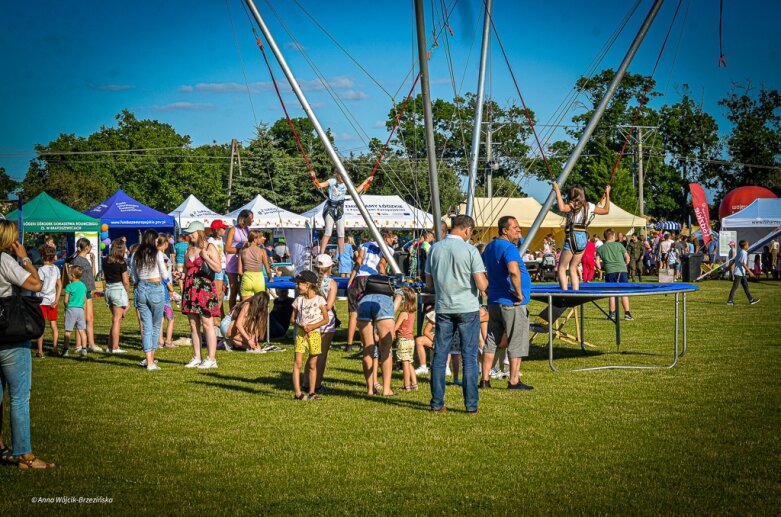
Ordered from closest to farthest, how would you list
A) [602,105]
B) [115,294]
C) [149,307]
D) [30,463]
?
[30,463] < [602,105] < [149,307] < [115,294]

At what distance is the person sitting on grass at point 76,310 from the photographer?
13750mm

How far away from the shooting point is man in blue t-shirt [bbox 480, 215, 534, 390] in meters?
9.72

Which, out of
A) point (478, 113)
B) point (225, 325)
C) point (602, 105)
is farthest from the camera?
point (225, 325)

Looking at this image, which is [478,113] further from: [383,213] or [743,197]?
[743,197]

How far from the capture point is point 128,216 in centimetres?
3453

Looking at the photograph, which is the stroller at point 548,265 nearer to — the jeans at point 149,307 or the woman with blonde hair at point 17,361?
the jeans at point 149,307

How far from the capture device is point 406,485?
612cm

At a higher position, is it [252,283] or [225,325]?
[252,283]

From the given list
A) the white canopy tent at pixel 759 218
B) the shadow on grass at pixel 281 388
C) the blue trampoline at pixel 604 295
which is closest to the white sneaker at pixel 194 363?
the shadow on grass at pixel 281 388

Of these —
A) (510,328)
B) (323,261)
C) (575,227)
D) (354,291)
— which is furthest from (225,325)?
(510,328)

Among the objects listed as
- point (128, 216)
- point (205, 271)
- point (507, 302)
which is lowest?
point (507, 302)

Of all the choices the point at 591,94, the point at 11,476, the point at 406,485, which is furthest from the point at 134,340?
the point at 591,94

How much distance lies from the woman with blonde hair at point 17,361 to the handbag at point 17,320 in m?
0.10

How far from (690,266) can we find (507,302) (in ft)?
85.8
